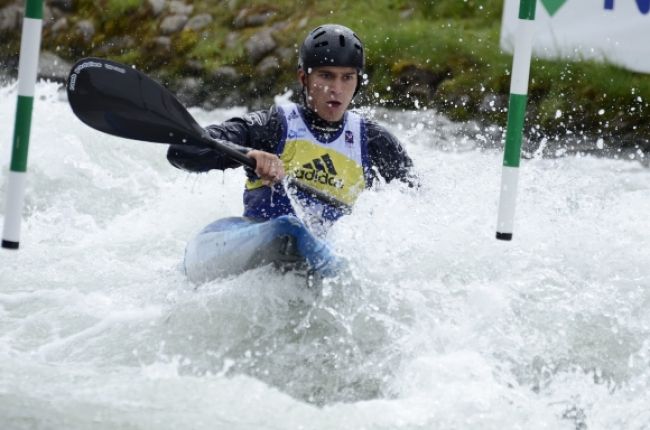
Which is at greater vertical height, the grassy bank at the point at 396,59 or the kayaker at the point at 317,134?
the kayaker at the point at 317,134

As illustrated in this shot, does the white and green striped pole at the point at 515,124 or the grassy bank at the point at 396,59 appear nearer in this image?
the white and green striped pole at the point at 515,124

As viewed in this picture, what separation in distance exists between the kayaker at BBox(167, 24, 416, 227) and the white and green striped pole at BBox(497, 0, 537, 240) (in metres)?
0.79

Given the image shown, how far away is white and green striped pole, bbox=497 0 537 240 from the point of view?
15.0ft

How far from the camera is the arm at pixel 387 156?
5.36m

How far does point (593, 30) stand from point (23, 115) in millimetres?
5607

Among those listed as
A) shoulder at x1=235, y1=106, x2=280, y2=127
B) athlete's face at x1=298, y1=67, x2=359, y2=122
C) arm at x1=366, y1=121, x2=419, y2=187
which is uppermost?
athlete's face at x1=298, y1=67, x2=359, y2=122

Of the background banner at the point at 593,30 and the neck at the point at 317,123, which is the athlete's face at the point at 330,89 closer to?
the neck at the point at 317,123

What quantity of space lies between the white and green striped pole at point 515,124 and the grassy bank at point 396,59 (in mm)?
4318

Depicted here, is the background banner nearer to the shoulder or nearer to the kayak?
the shoulder

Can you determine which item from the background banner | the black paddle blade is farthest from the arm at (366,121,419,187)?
the background banner

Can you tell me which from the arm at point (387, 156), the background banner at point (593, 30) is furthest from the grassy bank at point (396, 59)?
the arm at point (387, 156)

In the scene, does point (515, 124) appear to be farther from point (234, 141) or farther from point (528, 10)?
point (234, 141)

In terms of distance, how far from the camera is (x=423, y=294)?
508 centimetres

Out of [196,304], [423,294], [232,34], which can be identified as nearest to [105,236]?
[196,304]
